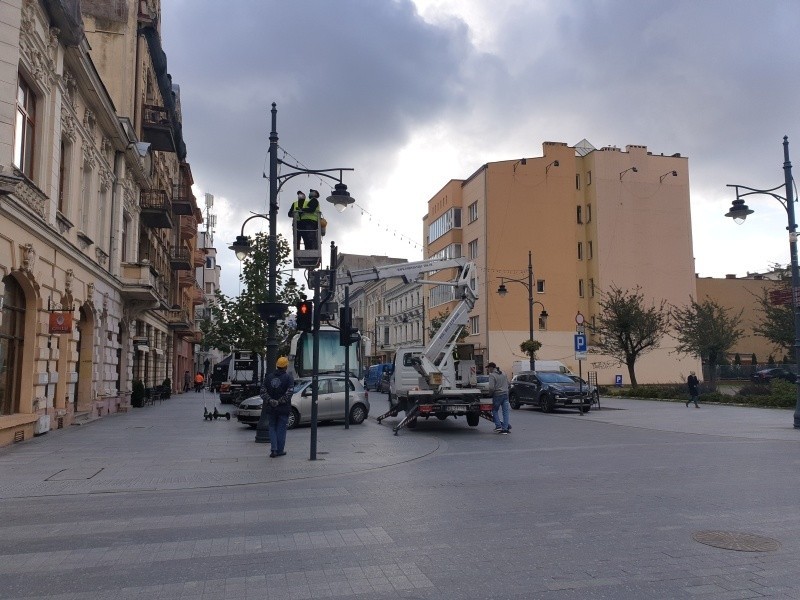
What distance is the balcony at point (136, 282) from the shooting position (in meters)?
26.5

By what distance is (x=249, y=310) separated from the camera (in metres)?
29.4

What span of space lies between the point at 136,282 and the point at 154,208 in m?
5.30

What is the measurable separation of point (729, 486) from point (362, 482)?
17.1 ft

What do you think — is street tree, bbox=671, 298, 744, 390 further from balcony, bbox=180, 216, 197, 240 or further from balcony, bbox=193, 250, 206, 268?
balcony, bbox=193, 250, 206, 268

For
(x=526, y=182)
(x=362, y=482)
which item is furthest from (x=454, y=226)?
(x=362, y=482)

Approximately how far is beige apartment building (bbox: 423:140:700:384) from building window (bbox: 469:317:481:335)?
0.08 m

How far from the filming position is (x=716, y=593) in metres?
5.06

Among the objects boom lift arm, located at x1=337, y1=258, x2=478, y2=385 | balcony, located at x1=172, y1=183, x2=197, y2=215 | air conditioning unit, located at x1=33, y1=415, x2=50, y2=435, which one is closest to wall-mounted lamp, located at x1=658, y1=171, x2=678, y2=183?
balcony, located at x1=172, y1=183, x2=197, y2=215

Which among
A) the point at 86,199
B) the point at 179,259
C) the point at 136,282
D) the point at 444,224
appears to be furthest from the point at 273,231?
the point at 444,224

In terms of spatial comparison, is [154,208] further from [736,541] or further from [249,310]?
[736,541]

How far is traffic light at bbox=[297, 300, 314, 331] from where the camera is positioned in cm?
1312

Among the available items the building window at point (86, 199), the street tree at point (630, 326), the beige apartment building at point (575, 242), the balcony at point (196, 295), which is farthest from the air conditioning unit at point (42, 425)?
the balcony at point (196, 295)

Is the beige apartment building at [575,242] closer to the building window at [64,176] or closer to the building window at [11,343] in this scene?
the building window at [64,176]

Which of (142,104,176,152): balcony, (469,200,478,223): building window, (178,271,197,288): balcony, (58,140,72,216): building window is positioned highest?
(469,200,478,223): building window
